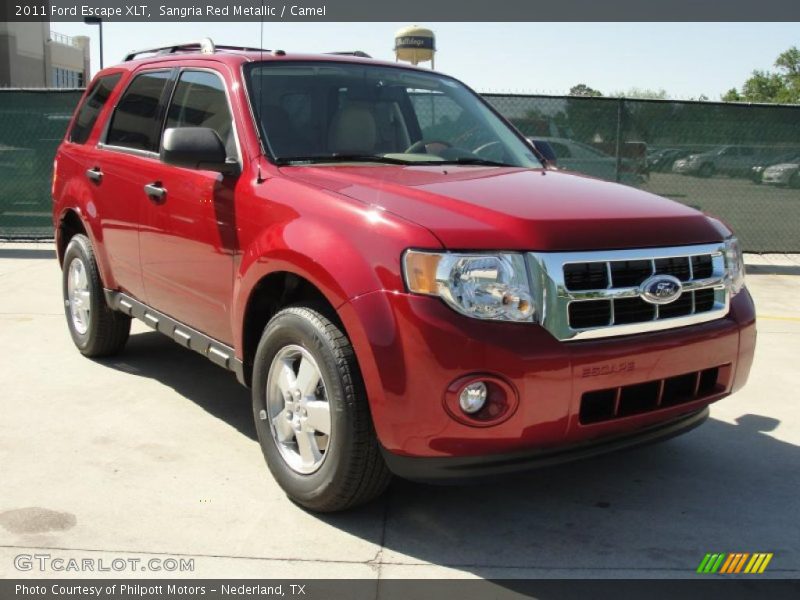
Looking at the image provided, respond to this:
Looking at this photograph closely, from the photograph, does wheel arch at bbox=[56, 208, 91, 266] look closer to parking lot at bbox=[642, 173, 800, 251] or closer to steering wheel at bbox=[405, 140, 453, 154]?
steering wheel at bbox=[405, 140, 453, 154]

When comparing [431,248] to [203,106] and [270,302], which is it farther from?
[203,106]

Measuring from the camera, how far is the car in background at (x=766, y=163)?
1052cm

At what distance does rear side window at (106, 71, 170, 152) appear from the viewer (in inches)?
195

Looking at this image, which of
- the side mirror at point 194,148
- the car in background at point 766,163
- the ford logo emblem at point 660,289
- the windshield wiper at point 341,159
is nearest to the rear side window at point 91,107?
the side mirror at point 194,148

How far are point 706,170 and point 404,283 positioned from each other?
28.3 ft

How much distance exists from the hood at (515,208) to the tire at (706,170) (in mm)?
7200

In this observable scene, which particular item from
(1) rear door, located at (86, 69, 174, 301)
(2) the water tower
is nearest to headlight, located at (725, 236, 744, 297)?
(1) rear door, located at (86, 69, 174, 301)

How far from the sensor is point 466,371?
2.98 meters

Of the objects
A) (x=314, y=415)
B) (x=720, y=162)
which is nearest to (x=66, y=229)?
(x=314, y=415)

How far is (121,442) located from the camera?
4.36 meters

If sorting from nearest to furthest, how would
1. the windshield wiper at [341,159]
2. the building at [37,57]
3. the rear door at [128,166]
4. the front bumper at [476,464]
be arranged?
the front bumper at [476,464], the windshield wiper at [341,159], the rear door at [128,166], the building at [37,57]

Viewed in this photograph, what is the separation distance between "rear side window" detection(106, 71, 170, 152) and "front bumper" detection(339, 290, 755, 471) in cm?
233

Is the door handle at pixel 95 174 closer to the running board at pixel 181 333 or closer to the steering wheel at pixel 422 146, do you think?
the running board at pixel 181 333

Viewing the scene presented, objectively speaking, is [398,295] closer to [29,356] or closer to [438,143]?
[438,143]
